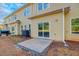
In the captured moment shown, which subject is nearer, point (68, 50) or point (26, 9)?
point (68, 50)

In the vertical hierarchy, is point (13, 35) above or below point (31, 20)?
below

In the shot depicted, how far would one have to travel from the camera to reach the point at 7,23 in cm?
369

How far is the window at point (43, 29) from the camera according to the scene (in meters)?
3.67

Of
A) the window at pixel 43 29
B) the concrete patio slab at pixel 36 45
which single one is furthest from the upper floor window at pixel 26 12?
the concrete patio slab at pixel 36 45

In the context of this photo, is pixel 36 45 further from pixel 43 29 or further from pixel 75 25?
pixel 75 25

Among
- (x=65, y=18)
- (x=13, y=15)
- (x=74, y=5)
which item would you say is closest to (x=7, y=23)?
(x=13, y=15)

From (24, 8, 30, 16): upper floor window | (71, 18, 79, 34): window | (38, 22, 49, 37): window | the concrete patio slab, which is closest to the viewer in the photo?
the concrete patio slab

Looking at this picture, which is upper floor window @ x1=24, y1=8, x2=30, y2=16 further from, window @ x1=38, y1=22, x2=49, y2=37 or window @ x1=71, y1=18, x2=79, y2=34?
window @ x1=71, y1=18, x2=79, y2=34

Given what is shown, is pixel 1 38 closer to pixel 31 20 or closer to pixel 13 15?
pixel 13 15

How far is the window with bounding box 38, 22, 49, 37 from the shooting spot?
3.67 m

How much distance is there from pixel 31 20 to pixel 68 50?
1398 mm

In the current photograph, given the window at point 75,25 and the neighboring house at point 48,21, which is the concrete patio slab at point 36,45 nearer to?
the neighboring house at point 48,21

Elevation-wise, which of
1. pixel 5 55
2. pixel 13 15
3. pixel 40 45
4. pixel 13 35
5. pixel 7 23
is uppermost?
pixel 13 15

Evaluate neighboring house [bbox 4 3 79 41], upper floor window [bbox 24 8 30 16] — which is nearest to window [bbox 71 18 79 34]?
neighboring house [bbox 4 3 79 41]
